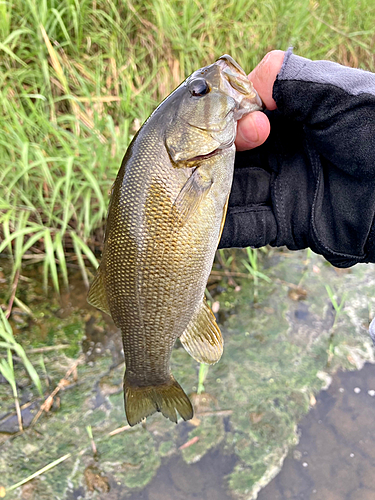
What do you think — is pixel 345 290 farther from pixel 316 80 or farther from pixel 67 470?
pixel 67 470

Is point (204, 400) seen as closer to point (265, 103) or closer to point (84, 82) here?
point (265, 103)

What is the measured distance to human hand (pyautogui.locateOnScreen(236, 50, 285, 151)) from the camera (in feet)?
5.15

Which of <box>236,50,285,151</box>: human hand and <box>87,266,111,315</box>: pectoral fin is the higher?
<box>236,50,285,151</box>: human hand

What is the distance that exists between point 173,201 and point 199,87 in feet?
1.51

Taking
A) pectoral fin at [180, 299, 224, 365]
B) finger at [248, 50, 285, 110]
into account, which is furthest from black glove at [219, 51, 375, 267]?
pectoral fin at [180, 299, 224, 365]

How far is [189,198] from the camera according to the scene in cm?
144

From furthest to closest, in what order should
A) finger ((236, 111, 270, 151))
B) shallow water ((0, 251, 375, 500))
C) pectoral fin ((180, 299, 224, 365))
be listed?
shallow water ((0, 251, 375, 500)), pectoral fin ((180, 299, 224, 365)), finger ((236, 111, 270, 151))

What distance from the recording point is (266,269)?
3186mm

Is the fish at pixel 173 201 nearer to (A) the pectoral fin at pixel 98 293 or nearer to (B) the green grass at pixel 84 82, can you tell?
(A) the pectoral fin at pixel 98 293

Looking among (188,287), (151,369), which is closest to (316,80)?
(188,287)

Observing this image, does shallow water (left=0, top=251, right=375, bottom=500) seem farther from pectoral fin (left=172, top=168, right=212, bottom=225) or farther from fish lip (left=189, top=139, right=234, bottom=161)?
fish lip (left=189, top=139, right=234, bottom=161)

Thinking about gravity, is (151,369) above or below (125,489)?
above

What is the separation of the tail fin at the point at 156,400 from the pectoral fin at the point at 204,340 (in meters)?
0.18

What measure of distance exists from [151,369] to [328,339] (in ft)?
5.24
